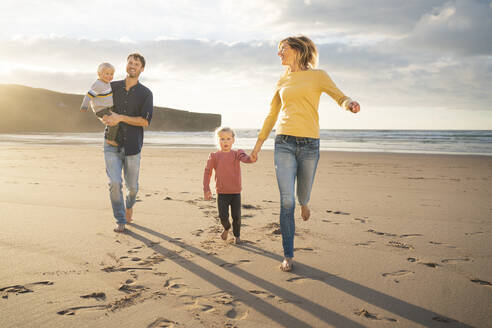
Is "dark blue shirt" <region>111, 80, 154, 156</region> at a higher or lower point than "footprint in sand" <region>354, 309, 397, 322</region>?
higher

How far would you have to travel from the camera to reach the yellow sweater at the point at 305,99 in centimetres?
313

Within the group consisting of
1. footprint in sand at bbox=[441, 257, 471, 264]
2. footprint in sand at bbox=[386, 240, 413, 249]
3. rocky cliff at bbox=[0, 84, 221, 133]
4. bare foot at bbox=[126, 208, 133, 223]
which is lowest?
footprint in sand at bbox=[441, 257, 471, 264]

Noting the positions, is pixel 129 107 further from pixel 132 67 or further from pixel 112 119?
pixel 132 67

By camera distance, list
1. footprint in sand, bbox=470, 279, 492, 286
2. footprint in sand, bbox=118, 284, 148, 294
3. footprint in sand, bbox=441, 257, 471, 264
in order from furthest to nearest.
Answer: footprint in sand, bbox=441, 257, 471, 264 < footprint in sand, bbox=470, 279, 492, 286 < footprint in sand, bbox=118, 284, 148, 294

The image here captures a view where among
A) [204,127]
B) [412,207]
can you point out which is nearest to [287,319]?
[412,207]

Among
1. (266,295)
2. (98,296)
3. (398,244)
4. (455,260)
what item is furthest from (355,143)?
(98,296)

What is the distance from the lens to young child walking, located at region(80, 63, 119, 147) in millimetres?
4082

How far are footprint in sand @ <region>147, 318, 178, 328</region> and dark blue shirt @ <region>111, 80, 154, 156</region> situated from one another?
2602 mm

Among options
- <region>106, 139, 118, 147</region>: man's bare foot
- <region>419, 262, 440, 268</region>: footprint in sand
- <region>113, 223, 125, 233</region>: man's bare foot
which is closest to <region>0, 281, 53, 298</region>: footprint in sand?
<region>113, 223, 125, 233</region>: man's bare foot

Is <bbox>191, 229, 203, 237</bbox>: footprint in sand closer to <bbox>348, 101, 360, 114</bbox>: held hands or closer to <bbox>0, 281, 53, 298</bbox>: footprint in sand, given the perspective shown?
<bbox>0, 281, 53, 298</bbox>: footprint in sand

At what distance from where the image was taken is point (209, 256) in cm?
347

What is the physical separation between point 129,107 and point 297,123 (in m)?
2.34

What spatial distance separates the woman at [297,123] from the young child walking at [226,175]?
0.73 m

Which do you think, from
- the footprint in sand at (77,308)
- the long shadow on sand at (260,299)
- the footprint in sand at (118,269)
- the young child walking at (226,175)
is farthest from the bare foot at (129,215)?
the footprint in sand at (77,308)
